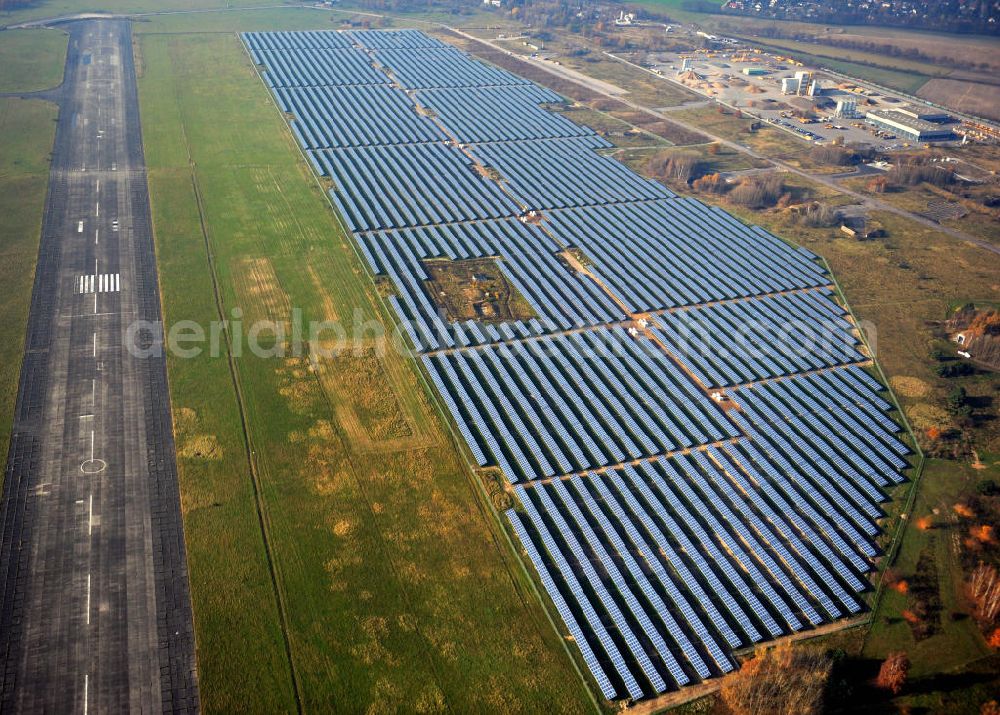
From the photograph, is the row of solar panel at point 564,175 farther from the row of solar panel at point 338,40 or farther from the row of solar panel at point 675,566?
the row of solar panel at point 338,40

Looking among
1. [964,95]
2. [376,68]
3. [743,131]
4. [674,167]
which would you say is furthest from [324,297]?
[964,95]

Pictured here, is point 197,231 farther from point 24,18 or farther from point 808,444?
point 24,18

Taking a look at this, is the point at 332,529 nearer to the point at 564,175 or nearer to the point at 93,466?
the point at 93,466

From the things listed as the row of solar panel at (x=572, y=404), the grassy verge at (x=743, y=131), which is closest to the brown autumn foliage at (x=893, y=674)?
the row of solar panel at (x=572, y=404)

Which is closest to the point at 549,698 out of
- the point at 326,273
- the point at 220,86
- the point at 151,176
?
the point at 326,273

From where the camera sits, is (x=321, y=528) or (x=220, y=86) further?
(x=220, y=86)
